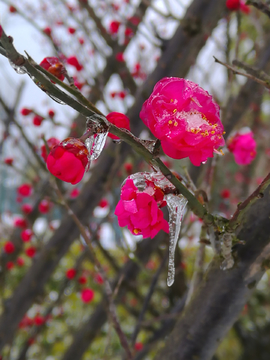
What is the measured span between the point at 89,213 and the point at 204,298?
3.33 ft

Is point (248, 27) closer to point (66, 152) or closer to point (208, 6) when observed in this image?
point (208, 6)

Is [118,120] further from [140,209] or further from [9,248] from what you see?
[9,248]

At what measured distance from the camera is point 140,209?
486mm

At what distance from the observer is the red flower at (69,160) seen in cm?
42

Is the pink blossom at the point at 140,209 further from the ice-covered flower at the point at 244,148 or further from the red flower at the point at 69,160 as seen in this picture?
the ice-covered flower at the point at 244,148

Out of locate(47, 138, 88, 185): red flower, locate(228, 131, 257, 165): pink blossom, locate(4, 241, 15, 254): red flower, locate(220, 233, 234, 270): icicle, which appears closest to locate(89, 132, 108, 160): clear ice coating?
locate(47, 138, 88, 185): red flower

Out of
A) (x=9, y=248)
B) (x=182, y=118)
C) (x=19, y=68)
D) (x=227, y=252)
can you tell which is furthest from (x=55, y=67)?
(x=9, y=248)

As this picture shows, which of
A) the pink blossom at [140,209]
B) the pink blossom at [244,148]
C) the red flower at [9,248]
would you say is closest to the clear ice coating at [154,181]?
the pink blossom at [140,209]

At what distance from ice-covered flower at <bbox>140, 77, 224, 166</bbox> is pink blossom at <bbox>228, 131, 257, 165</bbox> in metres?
0.54

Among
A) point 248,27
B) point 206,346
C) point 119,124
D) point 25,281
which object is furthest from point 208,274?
point 248,27

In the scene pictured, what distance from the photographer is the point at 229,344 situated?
3.02 m

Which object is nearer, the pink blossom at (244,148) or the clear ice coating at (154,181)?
the clear ice coating at (154,181)

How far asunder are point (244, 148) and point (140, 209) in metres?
0.63

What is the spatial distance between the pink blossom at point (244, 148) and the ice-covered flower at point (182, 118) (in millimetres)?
544
